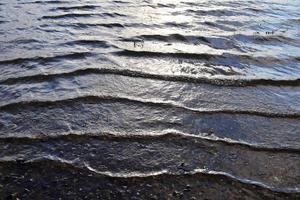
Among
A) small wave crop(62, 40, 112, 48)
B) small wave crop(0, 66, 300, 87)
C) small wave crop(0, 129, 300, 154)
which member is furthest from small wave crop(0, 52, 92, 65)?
small wave crop(0, 129, 300, 154)

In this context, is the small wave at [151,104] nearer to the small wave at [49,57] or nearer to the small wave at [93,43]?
the small wave at [49,57]

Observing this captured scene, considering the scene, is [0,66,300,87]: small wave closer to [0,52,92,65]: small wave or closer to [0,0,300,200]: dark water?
[0,0,300,200]: dark water

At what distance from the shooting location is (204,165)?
3176mm

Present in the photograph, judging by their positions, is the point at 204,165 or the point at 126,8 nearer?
the point at 204,165

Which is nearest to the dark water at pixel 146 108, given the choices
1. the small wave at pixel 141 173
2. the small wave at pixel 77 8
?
the small wave at pixel 141 173

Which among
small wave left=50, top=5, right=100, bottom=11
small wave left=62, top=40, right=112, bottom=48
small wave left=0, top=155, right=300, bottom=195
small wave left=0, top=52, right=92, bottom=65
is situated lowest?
small wave left=0, top=52, right=92, bottom=65

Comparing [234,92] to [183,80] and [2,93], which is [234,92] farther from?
[2,93]

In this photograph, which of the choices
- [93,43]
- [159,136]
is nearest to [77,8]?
[93,43]

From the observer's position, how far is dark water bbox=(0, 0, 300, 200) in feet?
9.75

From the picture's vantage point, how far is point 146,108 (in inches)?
163

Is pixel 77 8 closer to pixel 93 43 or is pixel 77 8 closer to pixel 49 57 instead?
pixel 93 43

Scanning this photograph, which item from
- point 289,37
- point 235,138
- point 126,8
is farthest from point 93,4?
point 235,138

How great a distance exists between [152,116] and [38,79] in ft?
4.98

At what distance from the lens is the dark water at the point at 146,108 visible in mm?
2971
